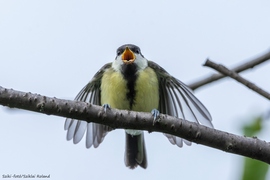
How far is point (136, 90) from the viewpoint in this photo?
377cm

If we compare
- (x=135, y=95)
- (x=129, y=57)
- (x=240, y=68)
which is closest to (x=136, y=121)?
(x=240, y=68)

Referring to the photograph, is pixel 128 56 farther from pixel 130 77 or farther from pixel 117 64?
pixel 130 77

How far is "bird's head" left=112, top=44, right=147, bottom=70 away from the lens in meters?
4.02

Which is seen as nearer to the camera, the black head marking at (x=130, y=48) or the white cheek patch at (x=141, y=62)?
the white cheek patch at (x=141, y=62)

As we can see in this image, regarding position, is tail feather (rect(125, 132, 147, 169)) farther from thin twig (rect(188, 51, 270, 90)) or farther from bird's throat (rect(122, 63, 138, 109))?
thin twig (rect(188, 51, 270, 90))

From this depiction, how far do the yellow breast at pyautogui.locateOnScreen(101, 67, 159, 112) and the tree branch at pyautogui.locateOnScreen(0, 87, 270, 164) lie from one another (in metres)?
1.25

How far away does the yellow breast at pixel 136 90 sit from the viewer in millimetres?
3740

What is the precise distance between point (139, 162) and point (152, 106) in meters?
0.76

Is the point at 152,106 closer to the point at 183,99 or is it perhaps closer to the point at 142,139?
the point at 183,99

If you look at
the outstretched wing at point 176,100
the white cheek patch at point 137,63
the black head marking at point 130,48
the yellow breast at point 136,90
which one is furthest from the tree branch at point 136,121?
the black head marking at point 130,48

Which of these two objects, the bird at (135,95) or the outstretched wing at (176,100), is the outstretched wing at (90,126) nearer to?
the bird at (135,95)

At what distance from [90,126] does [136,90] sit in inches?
25.3

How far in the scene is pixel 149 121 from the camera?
2467 mm

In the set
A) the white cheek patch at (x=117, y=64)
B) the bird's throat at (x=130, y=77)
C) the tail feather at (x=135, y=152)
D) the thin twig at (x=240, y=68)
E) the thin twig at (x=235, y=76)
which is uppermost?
the white cheek patch at (x=117, y=64)
